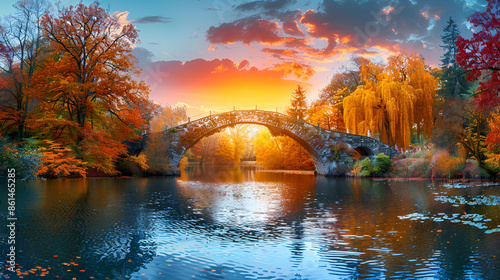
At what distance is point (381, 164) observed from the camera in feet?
109

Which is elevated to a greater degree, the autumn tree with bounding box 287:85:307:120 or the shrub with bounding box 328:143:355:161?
→ the autumn tree with bounding box 287:85:307:120

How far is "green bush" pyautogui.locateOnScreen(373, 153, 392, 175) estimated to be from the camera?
109 ft

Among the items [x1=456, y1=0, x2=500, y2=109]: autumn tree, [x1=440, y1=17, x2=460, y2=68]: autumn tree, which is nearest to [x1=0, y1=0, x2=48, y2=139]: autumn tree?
[x1=456, y1=0, x2=500, y2=109]: autumn tree

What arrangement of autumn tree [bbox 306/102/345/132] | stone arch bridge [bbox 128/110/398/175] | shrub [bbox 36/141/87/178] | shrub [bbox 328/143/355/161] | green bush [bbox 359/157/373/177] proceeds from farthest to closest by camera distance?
autumn tree [bbox 306/102/345/132] < shrub [bbox 328/143/355/161] < stone arch bridge [bbox 128/110/398/175] < green bush [bbox 359/157/373/177] < shrub [bbox 36/141/87/178]

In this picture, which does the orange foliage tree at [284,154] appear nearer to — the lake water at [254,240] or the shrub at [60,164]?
the shrub at [60,164]

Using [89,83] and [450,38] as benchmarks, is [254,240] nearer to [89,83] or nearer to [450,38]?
[89,83]

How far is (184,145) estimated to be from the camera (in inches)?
1368

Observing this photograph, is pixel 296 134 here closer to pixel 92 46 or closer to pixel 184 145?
pixel 184 145

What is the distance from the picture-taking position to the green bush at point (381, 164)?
109 ft

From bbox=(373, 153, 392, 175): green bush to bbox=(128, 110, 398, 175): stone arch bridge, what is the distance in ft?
8.92

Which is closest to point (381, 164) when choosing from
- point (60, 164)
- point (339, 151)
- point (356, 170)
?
point (356, 170)

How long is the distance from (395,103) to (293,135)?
30.8ft

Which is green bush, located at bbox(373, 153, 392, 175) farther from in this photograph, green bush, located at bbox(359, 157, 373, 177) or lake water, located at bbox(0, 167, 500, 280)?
lake water, located at bbox(0, 167, 500, 280)

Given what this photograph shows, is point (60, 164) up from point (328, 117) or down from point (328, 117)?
down
